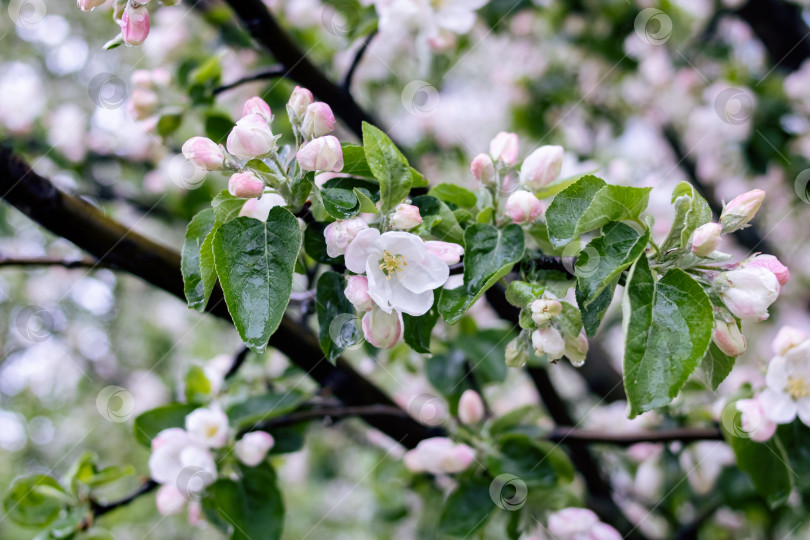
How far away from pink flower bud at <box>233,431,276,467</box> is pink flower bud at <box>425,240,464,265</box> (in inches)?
17.8

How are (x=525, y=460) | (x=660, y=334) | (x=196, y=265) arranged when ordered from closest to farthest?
(x=660, y=334)
(x=196, y=265)
(x=525, y=460)

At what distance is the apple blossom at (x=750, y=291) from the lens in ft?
1.83

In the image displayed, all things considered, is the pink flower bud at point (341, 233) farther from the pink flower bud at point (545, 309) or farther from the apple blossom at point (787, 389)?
the apple blossom at point (787, 389)

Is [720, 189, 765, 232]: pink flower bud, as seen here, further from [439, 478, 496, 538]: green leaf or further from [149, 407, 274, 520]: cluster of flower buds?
[149, 407, 274, 520]: cluster of flower buds

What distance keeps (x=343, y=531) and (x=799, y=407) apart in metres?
3.10

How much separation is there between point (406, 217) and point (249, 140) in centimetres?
16

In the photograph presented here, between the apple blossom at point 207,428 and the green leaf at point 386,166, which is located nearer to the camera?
the green leaf at point 386,166

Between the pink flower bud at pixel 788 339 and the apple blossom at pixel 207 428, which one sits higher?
the pink flower bud at pixel 788 339

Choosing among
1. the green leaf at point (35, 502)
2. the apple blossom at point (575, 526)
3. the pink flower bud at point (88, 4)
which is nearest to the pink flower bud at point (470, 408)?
the apple blossom at point (575, 526)

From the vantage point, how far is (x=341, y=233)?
0.59 m

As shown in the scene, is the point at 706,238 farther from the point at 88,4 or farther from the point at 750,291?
the point at 88,4

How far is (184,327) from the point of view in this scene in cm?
377

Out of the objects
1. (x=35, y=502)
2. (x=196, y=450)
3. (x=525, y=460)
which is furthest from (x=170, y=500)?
(x=525, y=460)

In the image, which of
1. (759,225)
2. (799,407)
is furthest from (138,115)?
(759,225)
